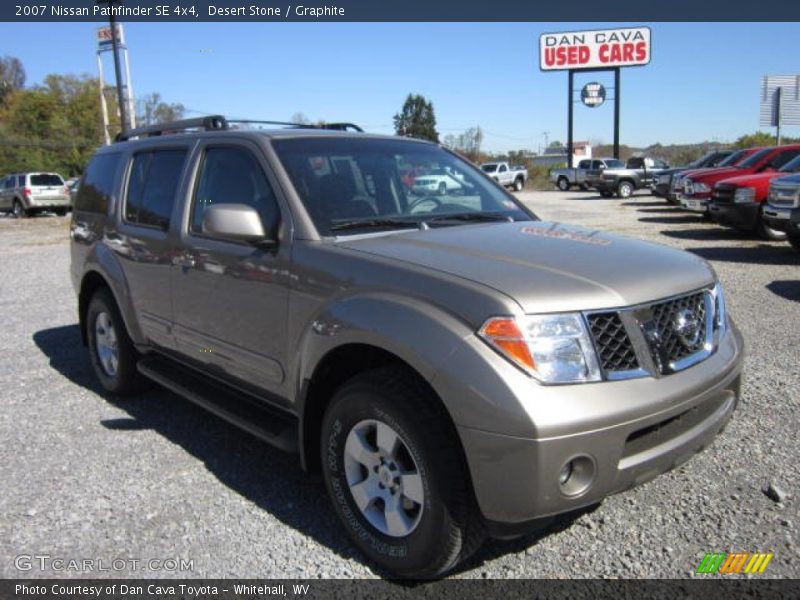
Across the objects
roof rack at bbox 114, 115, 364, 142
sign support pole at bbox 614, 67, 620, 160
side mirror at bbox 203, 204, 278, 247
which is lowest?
side mirror at bbox 203, 204, 278, 247

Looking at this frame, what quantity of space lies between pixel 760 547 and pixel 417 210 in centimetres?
228

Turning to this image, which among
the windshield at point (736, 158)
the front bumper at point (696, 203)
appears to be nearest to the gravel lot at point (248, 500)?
the front bumper at point (696, 203)

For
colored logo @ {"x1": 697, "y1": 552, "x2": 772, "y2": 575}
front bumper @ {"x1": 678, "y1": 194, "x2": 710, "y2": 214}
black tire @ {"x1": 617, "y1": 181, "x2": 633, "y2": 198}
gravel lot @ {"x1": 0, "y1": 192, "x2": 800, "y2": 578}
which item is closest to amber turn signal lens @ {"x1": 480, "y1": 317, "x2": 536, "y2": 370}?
gravel lot @ {"x1": 0, "y1": 192, "x2": 800, "y2": 578}

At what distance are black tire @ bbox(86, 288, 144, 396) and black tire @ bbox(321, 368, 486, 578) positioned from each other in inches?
102

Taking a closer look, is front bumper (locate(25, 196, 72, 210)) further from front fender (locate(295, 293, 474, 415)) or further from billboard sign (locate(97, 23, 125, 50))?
front fender (locate(295, 293, 474, 415))

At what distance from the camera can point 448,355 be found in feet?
7.85

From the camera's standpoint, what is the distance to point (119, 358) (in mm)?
4844

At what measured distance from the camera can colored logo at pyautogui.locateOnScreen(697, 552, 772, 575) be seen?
108 inches

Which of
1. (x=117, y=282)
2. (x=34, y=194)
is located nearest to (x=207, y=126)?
(x=117, y=282)

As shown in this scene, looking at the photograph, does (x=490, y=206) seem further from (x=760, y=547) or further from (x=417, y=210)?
(x=760, y=547)

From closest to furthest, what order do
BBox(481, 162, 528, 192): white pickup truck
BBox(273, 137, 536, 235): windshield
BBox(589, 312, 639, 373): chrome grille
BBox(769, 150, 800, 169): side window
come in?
BBox(589, 312, 639, 373): chrome grille
BBox(273, 137, 536, 235): windshield
BBox(769, 150, 800, 169): side window
BBox(481, 162, 528, 192): white pickup truck

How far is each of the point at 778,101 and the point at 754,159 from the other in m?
9.62

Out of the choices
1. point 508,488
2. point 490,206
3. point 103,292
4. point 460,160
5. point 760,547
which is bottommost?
point 760,547

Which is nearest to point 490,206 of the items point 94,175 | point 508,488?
point 508,488
